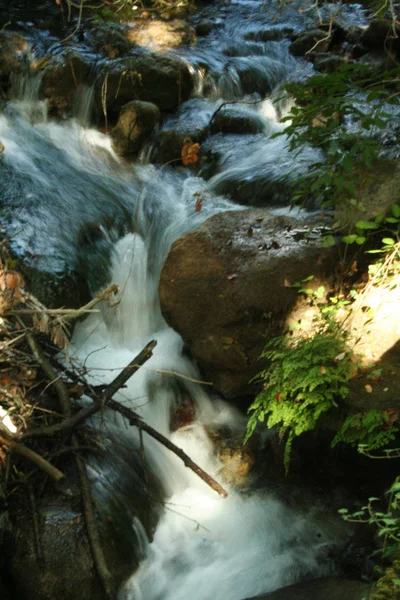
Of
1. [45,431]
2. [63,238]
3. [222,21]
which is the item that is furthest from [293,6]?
[45,431]

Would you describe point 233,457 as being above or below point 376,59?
below

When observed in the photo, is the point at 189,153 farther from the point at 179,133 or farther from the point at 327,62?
the point at 327,62

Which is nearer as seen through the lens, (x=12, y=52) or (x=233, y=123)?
(x=233, y=123)

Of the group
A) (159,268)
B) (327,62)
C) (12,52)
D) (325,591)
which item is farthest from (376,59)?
(325,591)

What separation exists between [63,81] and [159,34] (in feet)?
8.53

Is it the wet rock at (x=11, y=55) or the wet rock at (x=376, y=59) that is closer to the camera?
the wet rock at (x=11, y=55)

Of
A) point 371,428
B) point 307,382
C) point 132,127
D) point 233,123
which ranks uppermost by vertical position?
point 132,127

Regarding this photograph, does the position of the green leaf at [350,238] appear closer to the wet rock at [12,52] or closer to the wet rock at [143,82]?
the wet rock at [143,82]

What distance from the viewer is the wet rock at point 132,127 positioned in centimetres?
805

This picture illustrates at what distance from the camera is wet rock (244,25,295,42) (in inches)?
451

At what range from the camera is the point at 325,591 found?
3.19m

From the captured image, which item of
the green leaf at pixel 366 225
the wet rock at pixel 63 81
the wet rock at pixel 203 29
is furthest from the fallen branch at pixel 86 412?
the wet rock at pixel 203 29

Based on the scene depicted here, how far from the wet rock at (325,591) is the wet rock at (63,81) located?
7.58 meters

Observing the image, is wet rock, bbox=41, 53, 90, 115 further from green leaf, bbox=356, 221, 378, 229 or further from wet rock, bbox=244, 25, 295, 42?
green leaf, bbox=356, 221, 378, 229
